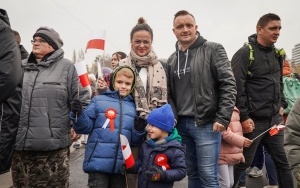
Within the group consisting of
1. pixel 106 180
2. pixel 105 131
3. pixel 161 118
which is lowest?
pixel 106 180

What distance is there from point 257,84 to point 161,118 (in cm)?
159

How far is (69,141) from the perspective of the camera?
132 inches

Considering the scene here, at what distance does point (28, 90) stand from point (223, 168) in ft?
7.53

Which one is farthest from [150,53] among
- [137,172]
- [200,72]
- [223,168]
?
[223,168]

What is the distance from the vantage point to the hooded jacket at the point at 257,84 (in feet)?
12.9

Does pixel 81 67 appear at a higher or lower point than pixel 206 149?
higher

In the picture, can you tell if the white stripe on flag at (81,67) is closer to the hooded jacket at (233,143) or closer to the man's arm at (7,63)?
the man's arm at (7,63)

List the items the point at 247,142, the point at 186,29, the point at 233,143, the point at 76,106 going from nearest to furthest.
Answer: the point at 76,106, the point at 186,29, the point at 233,143, the point at 247,142

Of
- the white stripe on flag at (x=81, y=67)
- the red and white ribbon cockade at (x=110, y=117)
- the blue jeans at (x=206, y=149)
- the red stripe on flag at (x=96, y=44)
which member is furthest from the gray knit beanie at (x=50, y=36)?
the blue jeans at (x=206, y=149)

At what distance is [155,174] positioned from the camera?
2754mm

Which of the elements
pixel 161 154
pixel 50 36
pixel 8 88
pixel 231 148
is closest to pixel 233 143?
pixel 231 148

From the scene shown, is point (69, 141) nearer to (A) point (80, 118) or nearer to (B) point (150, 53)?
(A) point (80, 118)

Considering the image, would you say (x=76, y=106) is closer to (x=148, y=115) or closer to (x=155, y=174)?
(x=148, y=115)

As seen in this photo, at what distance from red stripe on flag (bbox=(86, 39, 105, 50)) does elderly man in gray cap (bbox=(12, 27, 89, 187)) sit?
49cm
